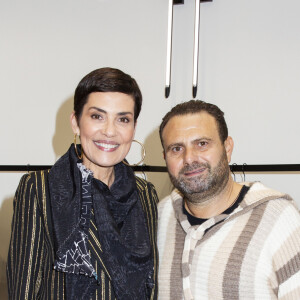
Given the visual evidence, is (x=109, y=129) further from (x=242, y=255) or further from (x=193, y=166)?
(x=242, y=255)

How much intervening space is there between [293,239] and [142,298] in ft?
1.72

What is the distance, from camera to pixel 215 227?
162 centimetres

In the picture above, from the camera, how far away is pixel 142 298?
1.61 metres

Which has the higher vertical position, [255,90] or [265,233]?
[255,90]

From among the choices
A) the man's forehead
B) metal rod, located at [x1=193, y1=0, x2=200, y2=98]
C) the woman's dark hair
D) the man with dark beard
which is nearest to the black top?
the man with dark beard

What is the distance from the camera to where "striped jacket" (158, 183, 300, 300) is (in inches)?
59.0

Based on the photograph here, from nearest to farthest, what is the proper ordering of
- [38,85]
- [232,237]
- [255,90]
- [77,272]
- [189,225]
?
[77,272] < [232,237] < [189,225] < [255,90] < [38,85]

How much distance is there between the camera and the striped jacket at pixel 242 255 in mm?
1498

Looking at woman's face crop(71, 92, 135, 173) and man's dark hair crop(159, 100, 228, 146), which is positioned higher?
man's dark hair crop(159, 100, 228, 146)

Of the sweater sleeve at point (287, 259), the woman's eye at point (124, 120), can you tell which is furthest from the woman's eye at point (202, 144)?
the sweater sleeve at point (287, 259)

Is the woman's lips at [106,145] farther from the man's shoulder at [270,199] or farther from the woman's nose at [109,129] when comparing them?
the man's shoulder at [270,199]

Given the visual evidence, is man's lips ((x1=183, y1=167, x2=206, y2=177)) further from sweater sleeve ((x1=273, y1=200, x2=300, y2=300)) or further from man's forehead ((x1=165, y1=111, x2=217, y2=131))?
sweater sleeve ((x1=273, y1=200, x2=300, y2=300))

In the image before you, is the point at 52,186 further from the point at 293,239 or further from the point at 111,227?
the point at 293,239

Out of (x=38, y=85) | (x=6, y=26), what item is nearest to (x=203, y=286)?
(x=38, y=85)
